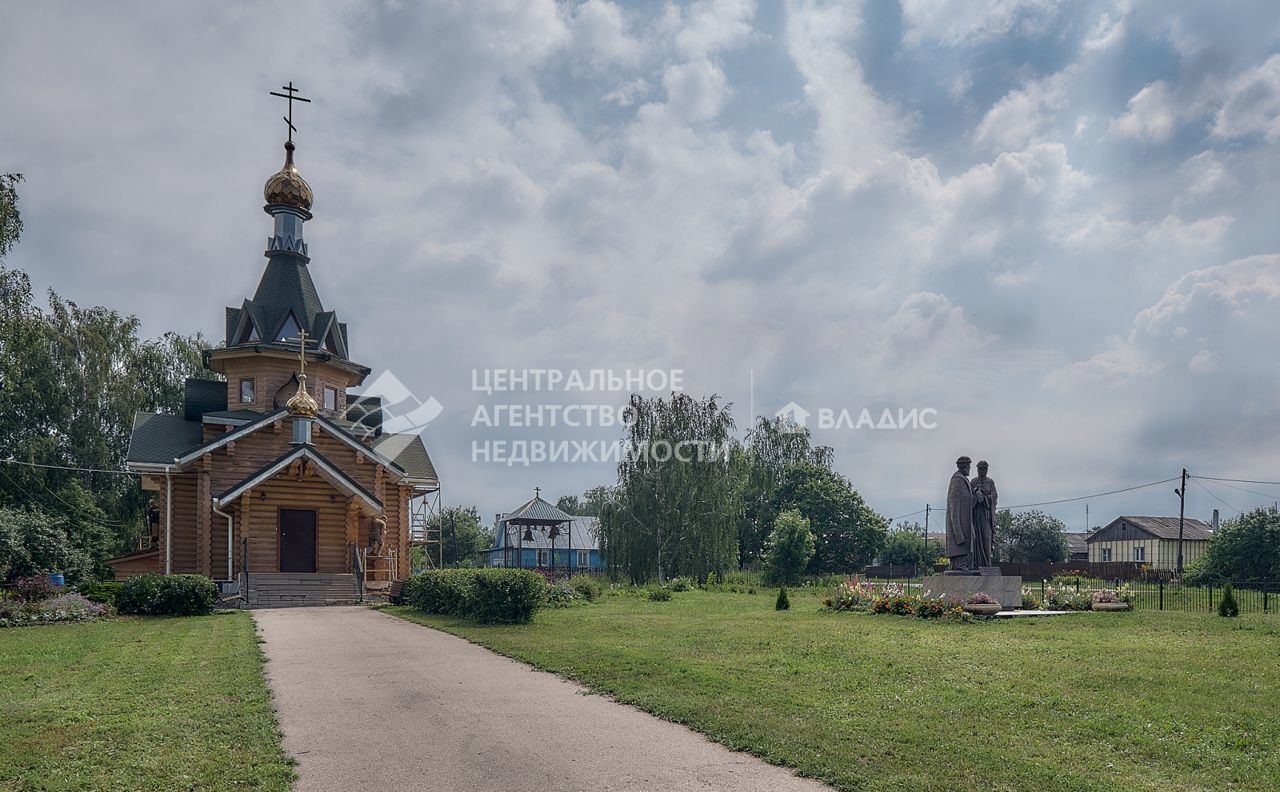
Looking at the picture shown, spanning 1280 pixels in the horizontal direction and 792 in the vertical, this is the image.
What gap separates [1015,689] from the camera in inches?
360

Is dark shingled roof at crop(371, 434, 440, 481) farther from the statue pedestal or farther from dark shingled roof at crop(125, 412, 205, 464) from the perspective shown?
the statue pedestal

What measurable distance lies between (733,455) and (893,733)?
36.7 metres

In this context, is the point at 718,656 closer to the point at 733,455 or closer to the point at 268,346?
the point at 268,346

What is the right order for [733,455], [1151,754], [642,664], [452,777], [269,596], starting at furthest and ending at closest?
[733,455]
[269,596]
[642,664]
[1151,754]
[452,777]

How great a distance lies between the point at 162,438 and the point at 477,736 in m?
25.2

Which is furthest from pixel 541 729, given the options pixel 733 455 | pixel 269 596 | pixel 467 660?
pixel 733 455

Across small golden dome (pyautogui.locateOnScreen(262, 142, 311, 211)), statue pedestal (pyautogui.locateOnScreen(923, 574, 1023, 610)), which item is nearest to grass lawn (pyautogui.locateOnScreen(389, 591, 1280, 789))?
statue pedestal (pyautogui.locateOnScreen(923, 574, 1023, 610))

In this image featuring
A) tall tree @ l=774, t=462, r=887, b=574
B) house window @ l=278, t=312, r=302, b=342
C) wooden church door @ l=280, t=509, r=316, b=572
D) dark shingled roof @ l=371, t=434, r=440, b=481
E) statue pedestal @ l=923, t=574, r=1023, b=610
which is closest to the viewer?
statue pedestal @ l=923, t=574, r=1023, b=610

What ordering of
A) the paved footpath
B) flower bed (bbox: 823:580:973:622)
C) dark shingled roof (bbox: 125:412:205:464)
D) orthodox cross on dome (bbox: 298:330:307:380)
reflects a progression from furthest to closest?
1. orthodox cross on dome (bbox: 298:330:307:380)
2. dark shingled roof (bbox: 125:412:205:464)
3. flower bed (bbox: 823:580:973:622)
4. the paved footpath

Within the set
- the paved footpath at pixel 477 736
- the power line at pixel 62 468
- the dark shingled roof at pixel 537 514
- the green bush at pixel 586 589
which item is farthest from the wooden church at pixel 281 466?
the dark shingled roof at pixel 537 514

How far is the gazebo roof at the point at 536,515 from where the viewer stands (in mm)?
53906

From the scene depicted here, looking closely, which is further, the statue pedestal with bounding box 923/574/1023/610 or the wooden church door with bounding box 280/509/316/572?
the wooden church door with bounding box 280/509/316/572

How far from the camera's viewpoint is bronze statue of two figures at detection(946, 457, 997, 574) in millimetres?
20531

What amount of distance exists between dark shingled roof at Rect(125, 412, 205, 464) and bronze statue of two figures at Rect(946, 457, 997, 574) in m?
22.2
